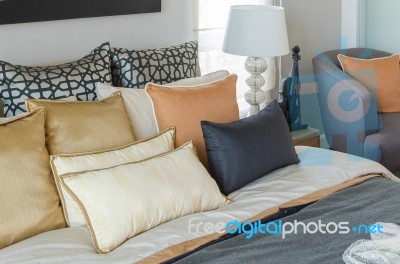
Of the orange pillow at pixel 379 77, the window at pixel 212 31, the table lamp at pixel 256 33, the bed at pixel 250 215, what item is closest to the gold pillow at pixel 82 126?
the bed at pixel 250 215

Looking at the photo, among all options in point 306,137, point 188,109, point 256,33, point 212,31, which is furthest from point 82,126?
point 306,137

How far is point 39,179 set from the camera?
6.91 ft

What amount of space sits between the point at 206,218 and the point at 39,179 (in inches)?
22.5

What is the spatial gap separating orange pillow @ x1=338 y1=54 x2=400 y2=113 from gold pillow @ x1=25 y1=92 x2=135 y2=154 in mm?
1897

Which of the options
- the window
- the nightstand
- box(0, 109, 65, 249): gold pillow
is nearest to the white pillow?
box(0, 109, 65, 249): gold pillow

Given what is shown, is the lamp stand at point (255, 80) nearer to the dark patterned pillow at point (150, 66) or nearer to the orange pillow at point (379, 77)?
the dark patterned pillow at point (150, 66)

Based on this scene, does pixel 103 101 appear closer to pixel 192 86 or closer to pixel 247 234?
pixel 192 86

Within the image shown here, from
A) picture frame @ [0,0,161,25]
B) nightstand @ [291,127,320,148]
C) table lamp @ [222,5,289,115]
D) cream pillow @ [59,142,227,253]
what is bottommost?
nightstand @ [291,127,320,148]

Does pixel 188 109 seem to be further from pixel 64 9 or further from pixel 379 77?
pixel 379 77

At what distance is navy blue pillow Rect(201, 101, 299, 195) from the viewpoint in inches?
95.2

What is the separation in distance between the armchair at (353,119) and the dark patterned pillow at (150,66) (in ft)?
3.55

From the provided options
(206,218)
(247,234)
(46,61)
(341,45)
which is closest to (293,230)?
(247,234)

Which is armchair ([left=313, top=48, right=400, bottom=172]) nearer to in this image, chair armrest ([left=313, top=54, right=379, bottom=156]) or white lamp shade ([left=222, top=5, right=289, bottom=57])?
chair armrest ([left=313, top=54, right=379, bottom=156])

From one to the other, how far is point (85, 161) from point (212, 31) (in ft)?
5.62
